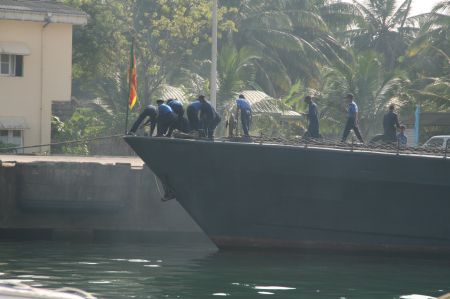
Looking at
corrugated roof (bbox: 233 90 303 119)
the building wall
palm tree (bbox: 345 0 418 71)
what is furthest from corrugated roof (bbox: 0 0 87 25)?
palm tree (bbox: 345 0 418 71)

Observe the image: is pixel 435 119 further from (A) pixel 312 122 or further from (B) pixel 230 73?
(B) pixel 230 73

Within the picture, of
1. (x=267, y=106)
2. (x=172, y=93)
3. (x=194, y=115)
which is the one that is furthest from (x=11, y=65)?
(x=194, y=115)

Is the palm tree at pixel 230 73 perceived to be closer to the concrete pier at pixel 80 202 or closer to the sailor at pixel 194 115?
the concrete pier at pixel 80 202

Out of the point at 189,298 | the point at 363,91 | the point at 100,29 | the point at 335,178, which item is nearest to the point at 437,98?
the point at 363,91

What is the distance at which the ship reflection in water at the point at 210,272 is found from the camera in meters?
15.1

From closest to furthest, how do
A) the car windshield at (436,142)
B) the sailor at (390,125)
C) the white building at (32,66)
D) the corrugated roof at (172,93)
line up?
the sailor at (390,125)
the car windshield at (436,142)
the white building at (32,66)
the corrugated roof at (172,93)

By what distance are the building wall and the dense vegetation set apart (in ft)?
5.96

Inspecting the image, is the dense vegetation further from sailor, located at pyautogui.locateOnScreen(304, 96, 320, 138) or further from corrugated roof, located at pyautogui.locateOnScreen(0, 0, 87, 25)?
sailor, located at pyautogui.locateOnScreen(304, 96, 320, 138)

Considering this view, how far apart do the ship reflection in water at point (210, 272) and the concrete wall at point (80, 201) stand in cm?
120

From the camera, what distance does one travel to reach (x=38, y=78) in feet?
107

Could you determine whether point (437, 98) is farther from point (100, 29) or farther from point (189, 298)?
point (189, 298)

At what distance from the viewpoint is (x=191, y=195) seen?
1914cm

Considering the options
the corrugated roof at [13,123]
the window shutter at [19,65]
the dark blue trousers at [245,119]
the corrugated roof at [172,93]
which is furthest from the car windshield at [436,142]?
the corrugated roof at [172,93]

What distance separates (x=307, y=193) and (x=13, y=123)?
1514cm
